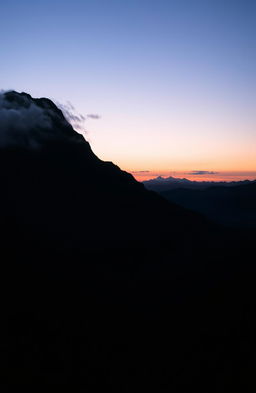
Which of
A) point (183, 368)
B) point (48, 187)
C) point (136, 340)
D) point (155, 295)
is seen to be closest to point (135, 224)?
point (48, 187)

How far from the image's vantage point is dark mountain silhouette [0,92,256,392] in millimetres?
66938

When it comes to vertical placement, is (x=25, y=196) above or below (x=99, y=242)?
above

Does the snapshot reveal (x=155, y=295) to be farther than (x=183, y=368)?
Yes

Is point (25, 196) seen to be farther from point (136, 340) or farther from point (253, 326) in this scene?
point (253, 326)

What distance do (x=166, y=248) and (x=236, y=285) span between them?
201 ft

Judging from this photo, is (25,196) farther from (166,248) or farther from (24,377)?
(24,377)

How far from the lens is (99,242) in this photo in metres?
157

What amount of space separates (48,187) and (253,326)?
14745 centimetres

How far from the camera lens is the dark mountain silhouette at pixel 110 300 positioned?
66.9m

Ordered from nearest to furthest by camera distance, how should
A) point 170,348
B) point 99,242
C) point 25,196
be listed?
point 170,348, point 99,242, point 25,196

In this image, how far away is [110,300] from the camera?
103625 millimetres

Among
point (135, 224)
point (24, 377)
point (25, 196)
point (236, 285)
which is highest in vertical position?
point (25, 196)

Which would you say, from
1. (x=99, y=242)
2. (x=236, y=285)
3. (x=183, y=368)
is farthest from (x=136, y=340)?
(x=99, y=242)

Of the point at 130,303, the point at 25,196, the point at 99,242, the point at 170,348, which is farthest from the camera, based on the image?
the point at 25,196
